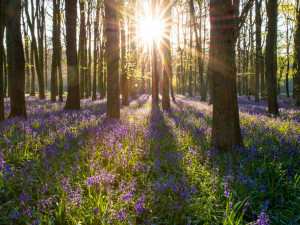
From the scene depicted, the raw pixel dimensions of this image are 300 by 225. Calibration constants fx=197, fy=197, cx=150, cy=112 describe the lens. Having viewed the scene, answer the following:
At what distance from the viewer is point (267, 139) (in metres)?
5.25

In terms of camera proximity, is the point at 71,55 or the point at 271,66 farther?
the point at 71,55

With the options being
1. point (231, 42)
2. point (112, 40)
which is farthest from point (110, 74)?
point (231, 42)

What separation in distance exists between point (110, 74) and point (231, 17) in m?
5.90

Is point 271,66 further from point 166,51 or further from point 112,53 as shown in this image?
point 112,53

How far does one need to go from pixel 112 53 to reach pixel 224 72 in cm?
566

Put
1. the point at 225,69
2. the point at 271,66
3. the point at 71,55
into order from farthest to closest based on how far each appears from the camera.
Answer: the point at 71,55, the point at 271,66, the point at 225,69

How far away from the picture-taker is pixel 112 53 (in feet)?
29.0

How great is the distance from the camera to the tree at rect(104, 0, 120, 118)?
8.62 metres

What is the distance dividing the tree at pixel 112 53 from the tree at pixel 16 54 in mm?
3350

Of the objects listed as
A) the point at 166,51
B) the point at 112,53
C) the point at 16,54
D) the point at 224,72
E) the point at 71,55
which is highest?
the point at 166,51

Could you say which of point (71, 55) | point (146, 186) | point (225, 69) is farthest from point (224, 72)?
point (71, 55)

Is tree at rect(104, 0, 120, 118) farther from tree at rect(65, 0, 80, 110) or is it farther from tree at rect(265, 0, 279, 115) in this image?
tree at rect(265, 0, 279, 115)

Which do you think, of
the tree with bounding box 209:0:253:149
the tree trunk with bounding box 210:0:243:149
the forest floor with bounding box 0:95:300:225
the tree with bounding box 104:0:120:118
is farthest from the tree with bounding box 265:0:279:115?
the tree with bounding box 104:0:120:118

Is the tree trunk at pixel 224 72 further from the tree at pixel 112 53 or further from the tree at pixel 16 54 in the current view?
the tree at pixel 16 54
